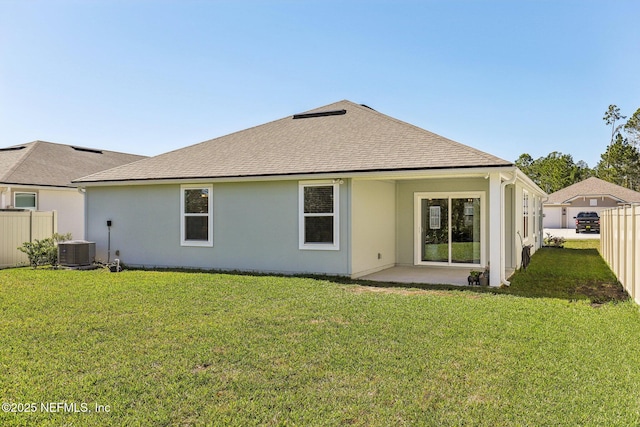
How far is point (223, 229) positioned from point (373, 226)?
4089 millimetres

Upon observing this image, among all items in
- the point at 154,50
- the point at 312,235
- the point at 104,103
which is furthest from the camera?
the point at 104,103

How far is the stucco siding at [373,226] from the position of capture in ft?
38.1

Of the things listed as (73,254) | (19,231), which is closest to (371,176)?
(73,254)

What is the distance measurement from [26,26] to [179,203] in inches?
237

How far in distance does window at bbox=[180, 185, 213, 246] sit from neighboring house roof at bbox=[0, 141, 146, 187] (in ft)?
21.1

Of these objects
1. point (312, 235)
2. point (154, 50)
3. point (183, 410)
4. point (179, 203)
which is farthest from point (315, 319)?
point (154, 50)

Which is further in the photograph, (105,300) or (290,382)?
(105,300)

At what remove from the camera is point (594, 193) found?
1832 inches

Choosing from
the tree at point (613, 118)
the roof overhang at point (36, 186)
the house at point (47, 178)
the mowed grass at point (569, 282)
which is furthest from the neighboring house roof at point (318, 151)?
the tree at point (613, 118)

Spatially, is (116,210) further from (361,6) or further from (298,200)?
(361,6)

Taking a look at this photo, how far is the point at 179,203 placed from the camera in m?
13.4

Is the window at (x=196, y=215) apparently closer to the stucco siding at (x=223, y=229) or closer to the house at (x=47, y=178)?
the stucco siding at (x=223, y=229)

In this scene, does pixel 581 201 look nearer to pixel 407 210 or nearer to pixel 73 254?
pixel 407 210

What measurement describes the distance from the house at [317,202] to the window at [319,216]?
0.03 m
